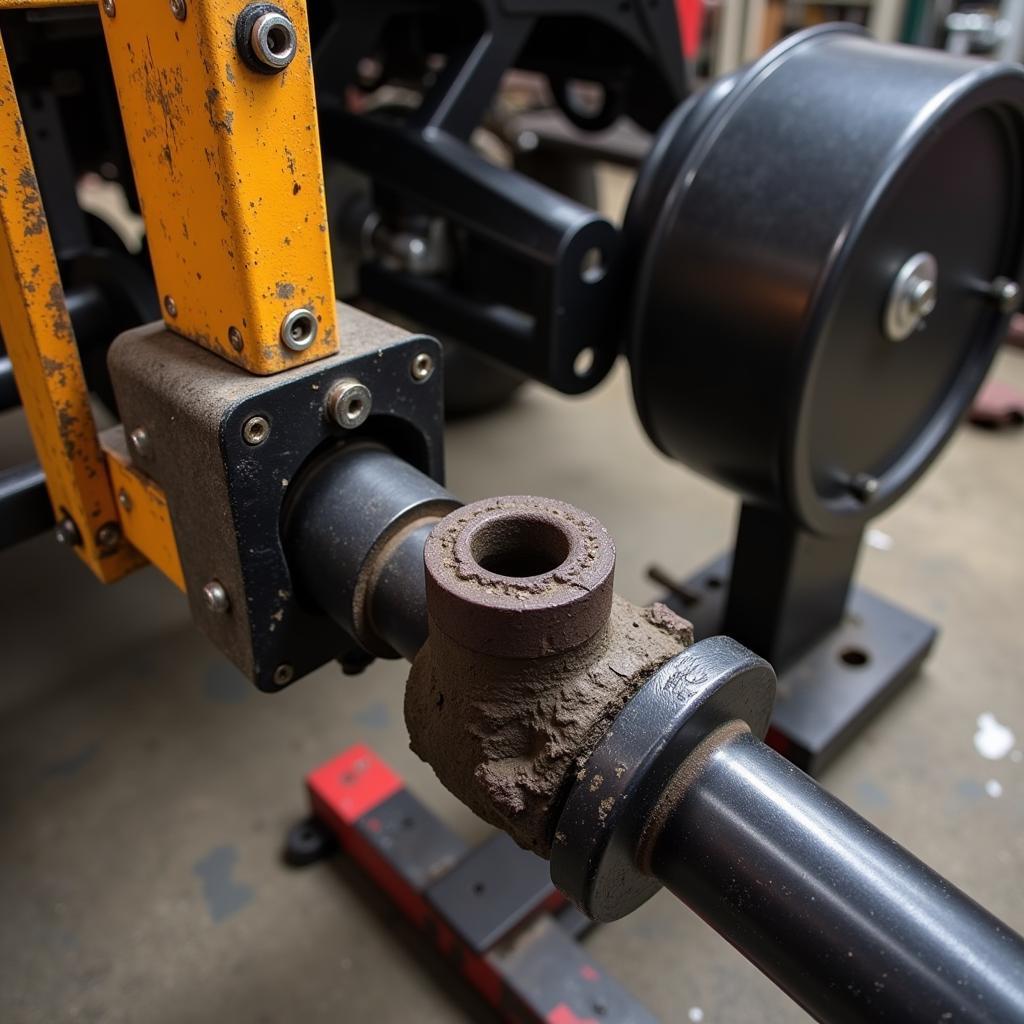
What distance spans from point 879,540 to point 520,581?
4.44 feet

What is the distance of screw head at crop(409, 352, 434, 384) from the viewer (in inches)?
23.1

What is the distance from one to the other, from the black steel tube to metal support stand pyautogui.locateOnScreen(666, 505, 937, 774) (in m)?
0.64

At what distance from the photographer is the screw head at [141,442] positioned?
0.59m

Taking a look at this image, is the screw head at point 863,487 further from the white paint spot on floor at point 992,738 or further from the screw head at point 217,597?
the screw head at point 217,597

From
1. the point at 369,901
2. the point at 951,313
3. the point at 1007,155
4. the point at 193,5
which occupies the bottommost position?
the point at 369,901

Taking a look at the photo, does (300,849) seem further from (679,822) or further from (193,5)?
(193,5)

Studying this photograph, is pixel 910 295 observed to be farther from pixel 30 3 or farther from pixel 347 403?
pixel 30 3

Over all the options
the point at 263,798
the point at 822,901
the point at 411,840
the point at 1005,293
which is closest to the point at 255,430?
the point at 822,901

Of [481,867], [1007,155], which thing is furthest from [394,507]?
[1007,155]

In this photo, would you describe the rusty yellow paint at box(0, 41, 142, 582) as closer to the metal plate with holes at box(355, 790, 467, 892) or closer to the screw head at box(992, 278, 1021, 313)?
the metal plate with holes at box(355, 790, 467, 892)

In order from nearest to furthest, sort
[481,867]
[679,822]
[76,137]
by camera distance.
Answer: [679,822] < [481,867] < [76,137]

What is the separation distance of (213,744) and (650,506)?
2.82ft

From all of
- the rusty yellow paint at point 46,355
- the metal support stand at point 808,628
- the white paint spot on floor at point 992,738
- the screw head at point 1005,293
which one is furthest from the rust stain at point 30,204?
the white paint spot on floor at point 992,738

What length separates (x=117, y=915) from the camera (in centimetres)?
98
